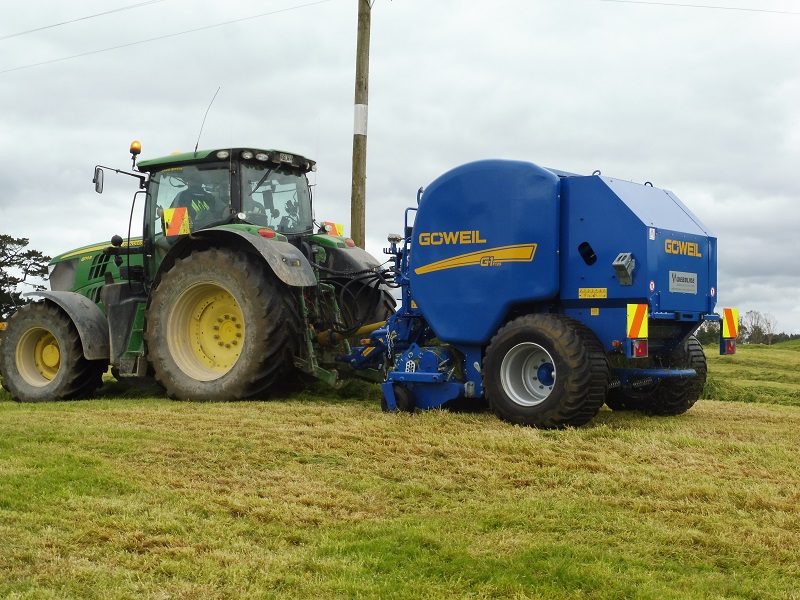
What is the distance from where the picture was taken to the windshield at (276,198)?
10.2 meters

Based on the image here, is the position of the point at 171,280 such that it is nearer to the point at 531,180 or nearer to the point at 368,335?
the point at 368,335

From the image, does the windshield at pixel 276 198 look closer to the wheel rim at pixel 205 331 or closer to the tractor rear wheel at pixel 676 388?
the wheel rim at pixel 205 331

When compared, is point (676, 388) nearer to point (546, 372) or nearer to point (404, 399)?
point (546, 372)

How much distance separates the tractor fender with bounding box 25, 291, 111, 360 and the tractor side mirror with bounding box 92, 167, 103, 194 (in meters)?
1.45

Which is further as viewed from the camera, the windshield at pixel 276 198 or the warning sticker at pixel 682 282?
the windshield at pixel 276 198

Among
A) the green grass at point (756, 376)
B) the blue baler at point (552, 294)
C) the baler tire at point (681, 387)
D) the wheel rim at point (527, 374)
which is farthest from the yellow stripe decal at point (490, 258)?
the green grass at point (756, 376)

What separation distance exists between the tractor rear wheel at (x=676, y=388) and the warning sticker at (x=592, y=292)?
4.02 ft

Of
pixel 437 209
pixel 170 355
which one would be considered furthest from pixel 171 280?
pixel 437 209

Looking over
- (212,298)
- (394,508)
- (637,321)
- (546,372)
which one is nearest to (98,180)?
(212,298)

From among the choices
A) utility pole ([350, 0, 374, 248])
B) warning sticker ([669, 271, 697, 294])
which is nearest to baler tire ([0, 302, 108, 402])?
utility pole ([350, 0, 374, 248])

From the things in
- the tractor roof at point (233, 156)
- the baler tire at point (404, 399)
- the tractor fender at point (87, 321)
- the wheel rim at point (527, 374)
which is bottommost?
the baler tire at point (404, 399)

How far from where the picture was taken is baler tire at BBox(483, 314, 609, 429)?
23.4 ft

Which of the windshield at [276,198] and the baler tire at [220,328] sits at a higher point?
the windshield at [276,198]

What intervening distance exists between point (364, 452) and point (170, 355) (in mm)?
4071
